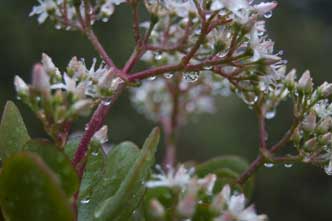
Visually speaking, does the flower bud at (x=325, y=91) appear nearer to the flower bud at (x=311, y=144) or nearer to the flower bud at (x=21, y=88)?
the flower bud at (x=311, y=144)

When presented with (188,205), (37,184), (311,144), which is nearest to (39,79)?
(37,184)

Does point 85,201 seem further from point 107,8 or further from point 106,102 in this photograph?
point 107,8

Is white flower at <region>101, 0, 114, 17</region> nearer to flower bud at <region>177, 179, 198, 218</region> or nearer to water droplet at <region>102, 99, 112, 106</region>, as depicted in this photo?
water droplet at <region>102, 99, 112, 106</region>

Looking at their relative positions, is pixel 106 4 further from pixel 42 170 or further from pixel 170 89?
pixel 170 89

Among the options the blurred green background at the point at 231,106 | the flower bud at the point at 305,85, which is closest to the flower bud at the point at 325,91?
the flower bud at the point at 305,85

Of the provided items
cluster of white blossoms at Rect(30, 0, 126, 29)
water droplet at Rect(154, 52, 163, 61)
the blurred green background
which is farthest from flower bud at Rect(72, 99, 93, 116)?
the blurred green background

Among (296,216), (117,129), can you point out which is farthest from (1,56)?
(296,216)
